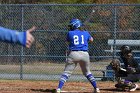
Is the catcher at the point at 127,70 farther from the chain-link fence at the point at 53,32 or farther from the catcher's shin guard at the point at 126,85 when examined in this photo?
the chain-link fence at the point at 53,32

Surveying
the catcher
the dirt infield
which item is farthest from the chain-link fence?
the catcher

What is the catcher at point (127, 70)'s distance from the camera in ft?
40.6

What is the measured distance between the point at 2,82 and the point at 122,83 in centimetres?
419

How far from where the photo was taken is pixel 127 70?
12484 mm

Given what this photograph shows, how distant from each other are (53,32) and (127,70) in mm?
4977

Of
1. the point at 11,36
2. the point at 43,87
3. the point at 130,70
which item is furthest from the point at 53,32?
the point at 11,36

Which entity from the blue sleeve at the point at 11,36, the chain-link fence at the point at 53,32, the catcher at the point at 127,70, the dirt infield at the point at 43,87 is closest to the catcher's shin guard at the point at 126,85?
the catcher at the point at 127,70

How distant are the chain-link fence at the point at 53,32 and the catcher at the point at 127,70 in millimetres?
3380

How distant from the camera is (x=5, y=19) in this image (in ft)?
54.2

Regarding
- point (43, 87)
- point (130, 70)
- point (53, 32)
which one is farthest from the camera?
point (53, 32)

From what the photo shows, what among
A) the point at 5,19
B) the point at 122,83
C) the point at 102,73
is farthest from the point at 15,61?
the point at 122,83

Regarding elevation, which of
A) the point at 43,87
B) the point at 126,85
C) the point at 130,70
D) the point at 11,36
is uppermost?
the point at 130,70

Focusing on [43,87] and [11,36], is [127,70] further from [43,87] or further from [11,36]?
[11,36]

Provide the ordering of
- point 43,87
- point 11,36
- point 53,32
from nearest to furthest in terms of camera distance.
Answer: point 11,36 → point 43,87 → point 53,32
